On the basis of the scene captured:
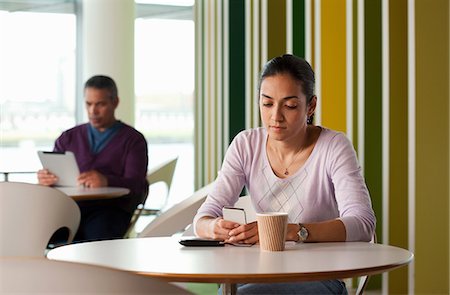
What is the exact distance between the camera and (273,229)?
2393mm

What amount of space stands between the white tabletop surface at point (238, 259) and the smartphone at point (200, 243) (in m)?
0.02

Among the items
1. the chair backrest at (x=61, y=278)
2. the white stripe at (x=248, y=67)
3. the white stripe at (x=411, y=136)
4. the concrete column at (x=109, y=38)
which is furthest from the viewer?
the concrete column at (x=109, y=38)

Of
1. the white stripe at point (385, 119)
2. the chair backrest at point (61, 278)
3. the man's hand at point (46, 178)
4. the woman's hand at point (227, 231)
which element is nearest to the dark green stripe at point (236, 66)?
the man's hand at point (46, 178)

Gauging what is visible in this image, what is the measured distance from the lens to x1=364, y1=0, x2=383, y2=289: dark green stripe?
4477 mm

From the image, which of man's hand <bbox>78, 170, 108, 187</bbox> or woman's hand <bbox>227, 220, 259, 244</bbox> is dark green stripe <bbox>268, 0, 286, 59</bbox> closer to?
man's hand <bbox>78, 170, 108, 187</bbox>

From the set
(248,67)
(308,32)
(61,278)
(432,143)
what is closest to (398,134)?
(432,143)

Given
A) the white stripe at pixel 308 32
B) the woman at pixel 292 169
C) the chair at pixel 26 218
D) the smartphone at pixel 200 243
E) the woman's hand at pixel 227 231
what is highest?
the white stripe at pixel 308 32

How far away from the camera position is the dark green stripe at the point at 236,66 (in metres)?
6.87

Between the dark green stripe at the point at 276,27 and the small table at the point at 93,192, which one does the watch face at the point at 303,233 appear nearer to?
the small table at the point at 93,192

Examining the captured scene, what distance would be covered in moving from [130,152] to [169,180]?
233 centimetres

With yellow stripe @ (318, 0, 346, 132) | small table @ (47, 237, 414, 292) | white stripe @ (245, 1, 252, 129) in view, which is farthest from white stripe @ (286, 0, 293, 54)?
small table @ (47, 237, 414, 292)

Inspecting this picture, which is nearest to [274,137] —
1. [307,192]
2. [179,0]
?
[307,192]

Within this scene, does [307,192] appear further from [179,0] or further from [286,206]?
[179,0]

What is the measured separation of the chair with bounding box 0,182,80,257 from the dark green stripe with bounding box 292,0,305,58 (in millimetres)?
2249
